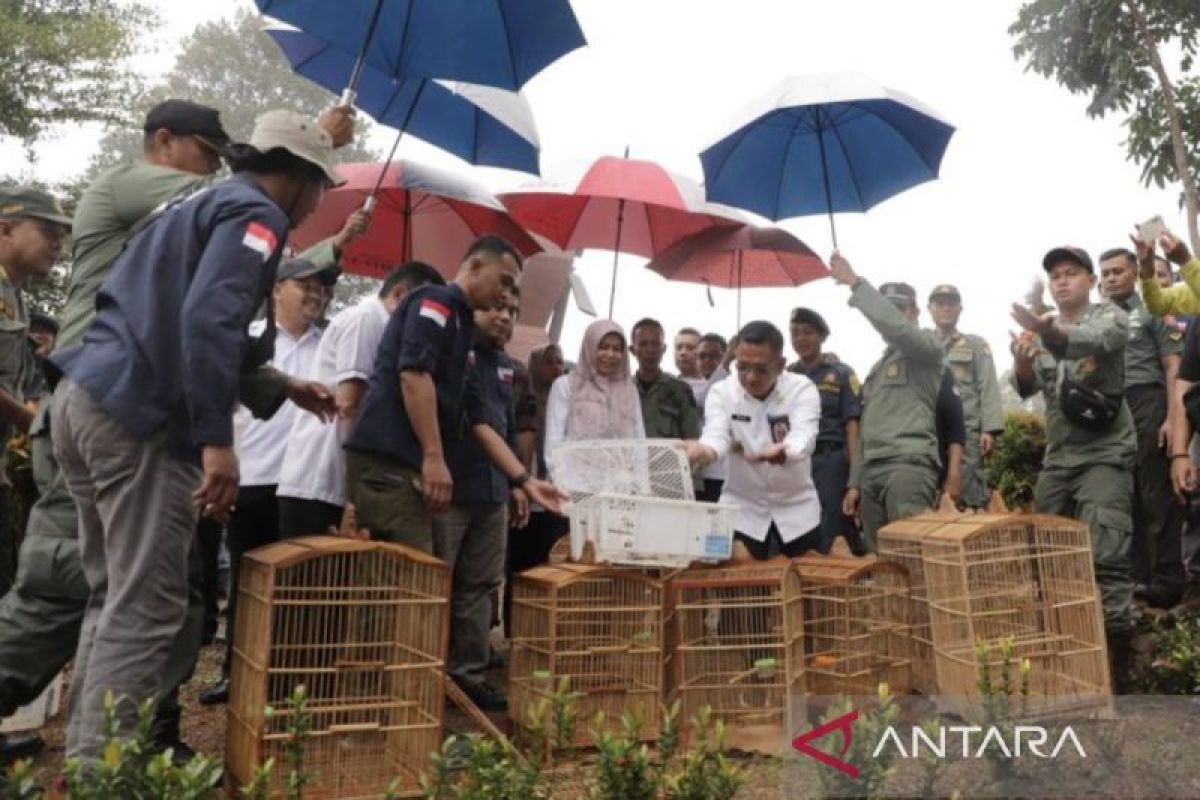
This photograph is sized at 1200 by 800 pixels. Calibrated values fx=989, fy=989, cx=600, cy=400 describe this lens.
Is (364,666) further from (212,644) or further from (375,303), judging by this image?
(212,644)

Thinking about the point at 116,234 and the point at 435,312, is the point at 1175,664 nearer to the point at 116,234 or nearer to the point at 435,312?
A: the point at 435,312

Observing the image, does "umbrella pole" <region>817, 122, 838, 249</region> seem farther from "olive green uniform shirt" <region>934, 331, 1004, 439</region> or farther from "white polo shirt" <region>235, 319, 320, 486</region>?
"white polo shirt" <region>235, 319, 320, 486</region>

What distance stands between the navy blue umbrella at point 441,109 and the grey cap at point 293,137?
9.53 ft

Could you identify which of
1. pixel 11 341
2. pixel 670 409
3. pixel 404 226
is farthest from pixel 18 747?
pixel 404 226

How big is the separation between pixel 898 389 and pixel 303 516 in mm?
2845

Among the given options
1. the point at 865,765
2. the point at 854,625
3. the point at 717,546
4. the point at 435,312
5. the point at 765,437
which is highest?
the point at 435,312

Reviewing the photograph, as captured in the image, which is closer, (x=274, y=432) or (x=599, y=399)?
(x=274, y=432)

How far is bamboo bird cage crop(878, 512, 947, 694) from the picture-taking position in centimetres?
401

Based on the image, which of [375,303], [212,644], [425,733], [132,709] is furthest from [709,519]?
[212,644]

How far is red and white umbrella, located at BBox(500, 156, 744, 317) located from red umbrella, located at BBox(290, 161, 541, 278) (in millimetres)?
304

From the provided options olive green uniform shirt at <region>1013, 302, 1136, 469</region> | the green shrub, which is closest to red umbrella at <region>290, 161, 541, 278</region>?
olive green uniform shirt at <region>1013, 302, 1136, 469</region>

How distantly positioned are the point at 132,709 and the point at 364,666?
663mm

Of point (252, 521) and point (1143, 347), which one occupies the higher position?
point (1143, 347)

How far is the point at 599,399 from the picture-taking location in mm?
4996
